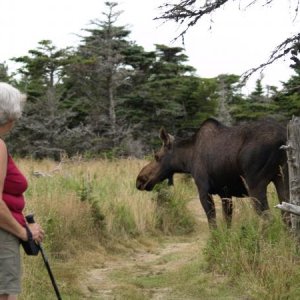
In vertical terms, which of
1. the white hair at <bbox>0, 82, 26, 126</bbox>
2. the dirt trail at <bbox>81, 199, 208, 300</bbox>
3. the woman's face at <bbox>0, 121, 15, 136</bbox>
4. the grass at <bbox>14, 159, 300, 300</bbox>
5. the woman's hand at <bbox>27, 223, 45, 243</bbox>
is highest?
the white hair at <bbox>0, 82, 26, 126</bbox>

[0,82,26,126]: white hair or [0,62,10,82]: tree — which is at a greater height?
[0,62,10,82]: tree

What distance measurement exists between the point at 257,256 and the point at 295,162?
1.09 m

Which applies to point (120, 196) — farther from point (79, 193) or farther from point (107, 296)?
point (107, 296)

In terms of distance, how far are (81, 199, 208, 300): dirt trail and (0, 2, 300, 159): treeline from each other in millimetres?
16927

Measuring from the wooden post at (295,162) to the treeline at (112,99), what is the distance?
20060 mm

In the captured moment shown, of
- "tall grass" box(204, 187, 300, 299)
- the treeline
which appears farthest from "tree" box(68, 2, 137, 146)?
"tall grass" box(204, 187, 300, 299)

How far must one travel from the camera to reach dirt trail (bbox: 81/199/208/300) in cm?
650

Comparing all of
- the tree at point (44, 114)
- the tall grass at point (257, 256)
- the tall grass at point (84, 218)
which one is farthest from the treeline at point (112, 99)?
the tall grass at point (257, 256)

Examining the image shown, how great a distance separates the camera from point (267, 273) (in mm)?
5598

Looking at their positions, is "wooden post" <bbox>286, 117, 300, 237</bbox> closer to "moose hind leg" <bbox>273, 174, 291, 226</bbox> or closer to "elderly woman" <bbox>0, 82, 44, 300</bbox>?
"moose hind leg" <bbox>273, 174, 291, 226</bbox>

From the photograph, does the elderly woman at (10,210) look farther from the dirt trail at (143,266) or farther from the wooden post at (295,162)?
the wooden post at (295,162)

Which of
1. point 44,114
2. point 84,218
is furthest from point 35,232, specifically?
point 44,114

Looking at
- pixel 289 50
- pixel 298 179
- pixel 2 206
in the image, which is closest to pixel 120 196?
pixel 289 50

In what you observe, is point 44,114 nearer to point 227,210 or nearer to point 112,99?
point 112,99
